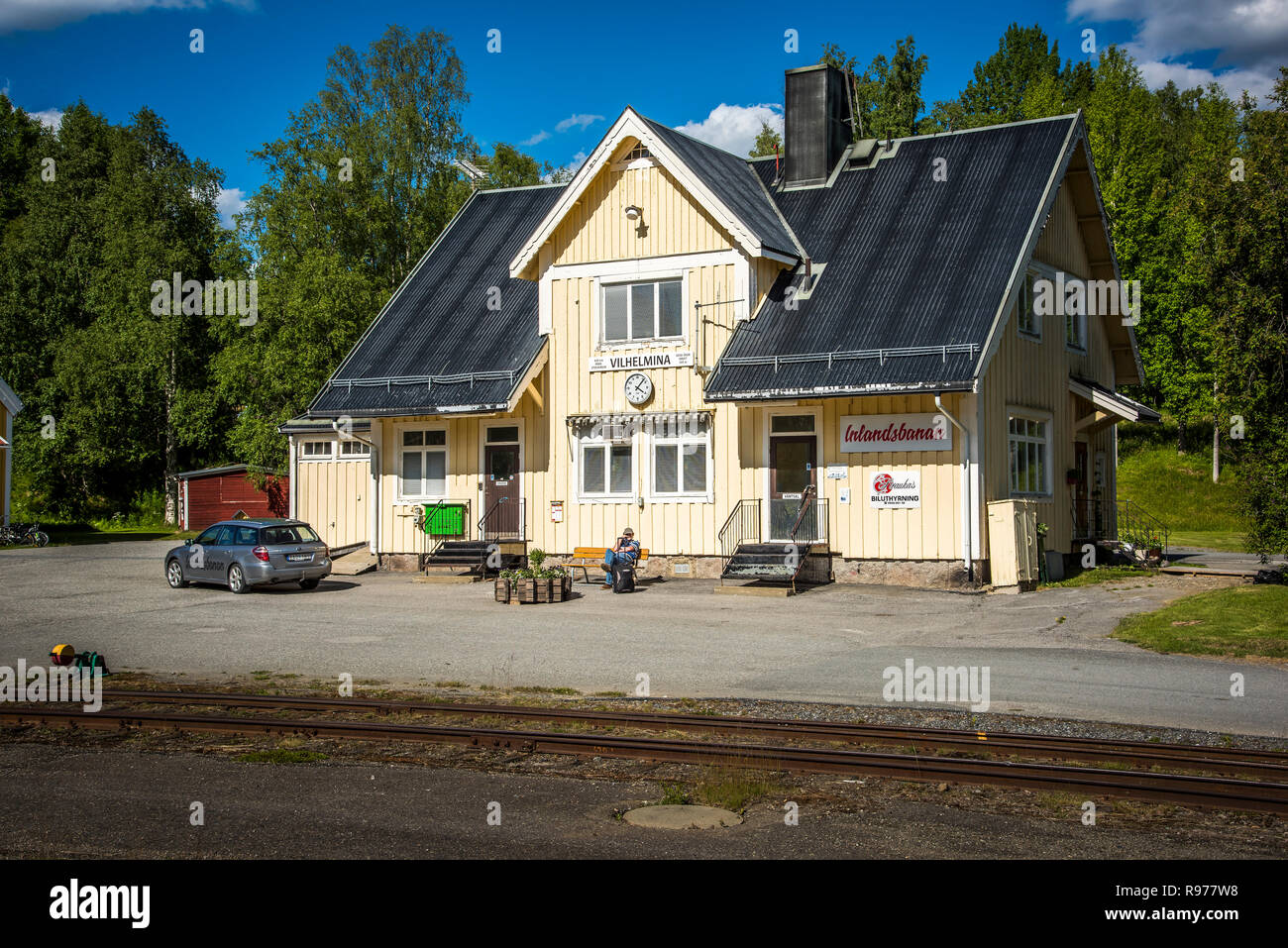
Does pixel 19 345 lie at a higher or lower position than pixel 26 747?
higher

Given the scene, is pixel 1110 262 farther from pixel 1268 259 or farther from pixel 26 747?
pixel 26 747

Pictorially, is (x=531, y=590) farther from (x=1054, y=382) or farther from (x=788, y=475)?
(x=1054, y=382)

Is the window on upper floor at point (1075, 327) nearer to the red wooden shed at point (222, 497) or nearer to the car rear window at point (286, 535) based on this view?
the car rear window at point (286, 535)

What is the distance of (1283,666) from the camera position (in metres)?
14.0

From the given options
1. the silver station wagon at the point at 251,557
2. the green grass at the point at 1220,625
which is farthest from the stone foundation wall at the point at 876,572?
the silver station wagon at the point at 251,557

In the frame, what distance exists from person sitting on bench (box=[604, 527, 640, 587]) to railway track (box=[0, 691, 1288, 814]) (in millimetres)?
10768

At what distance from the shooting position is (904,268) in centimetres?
2478

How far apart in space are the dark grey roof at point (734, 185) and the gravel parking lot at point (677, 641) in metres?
8.04

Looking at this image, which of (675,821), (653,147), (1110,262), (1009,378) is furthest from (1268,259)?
(675,821)

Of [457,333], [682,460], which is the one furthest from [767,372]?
[457,333]

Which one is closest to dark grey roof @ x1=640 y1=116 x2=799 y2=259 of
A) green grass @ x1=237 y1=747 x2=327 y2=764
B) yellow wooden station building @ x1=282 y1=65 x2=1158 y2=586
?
yellow wooden station building @ x1=282 y1=65 x2=1158 y2=586

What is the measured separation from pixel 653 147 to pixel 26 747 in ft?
61.6

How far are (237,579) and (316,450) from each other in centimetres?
673

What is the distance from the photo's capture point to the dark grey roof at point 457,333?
2680cm
